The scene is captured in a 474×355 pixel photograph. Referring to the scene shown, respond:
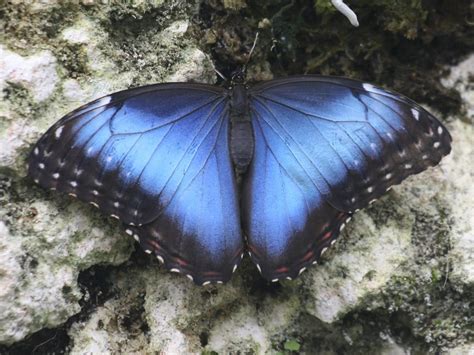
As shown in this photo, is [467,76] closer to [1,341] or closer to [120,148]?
[120,148]

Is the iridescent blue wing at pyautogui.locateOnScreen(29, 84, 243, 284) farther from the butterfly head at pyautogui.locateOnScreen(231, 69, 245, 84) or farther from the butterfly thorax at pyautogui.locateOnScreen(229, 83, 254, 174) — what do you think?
the butterfly head at pyautogui.locateOnScreen(231, 69, 245, 84)

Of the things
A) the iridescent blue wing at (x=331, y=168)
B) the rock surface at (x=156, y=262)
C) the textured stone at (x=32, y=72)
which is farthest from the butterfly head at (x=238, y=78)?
the textured stone at (x=32, y=72)

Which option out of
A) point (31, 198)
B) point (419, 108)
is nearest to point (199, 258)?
point (31, 198)

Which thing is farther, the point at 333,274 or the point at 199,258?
the point at 333,274

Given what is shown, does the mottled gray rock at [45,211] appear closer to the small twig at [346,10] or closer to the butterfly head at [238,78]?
the butterfly head at [238,78]

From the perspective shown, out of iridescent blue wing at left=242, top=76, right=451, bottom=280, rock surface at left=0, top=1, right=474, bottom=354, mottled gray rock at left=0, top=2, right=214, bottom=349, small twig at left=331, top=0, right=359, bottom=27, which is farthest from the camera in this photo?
small twig at left=331, top=0, right=359, bottom=27

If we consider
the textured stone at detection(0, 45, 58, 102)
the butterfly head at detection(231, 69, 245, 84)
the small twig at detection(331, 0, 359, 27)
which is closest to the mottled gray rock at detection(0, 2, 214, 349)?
the textured stone at detection(0, 45, 58, 102)

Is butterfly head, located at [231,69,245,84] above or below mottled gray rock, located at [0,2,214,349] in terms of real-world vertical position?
above
